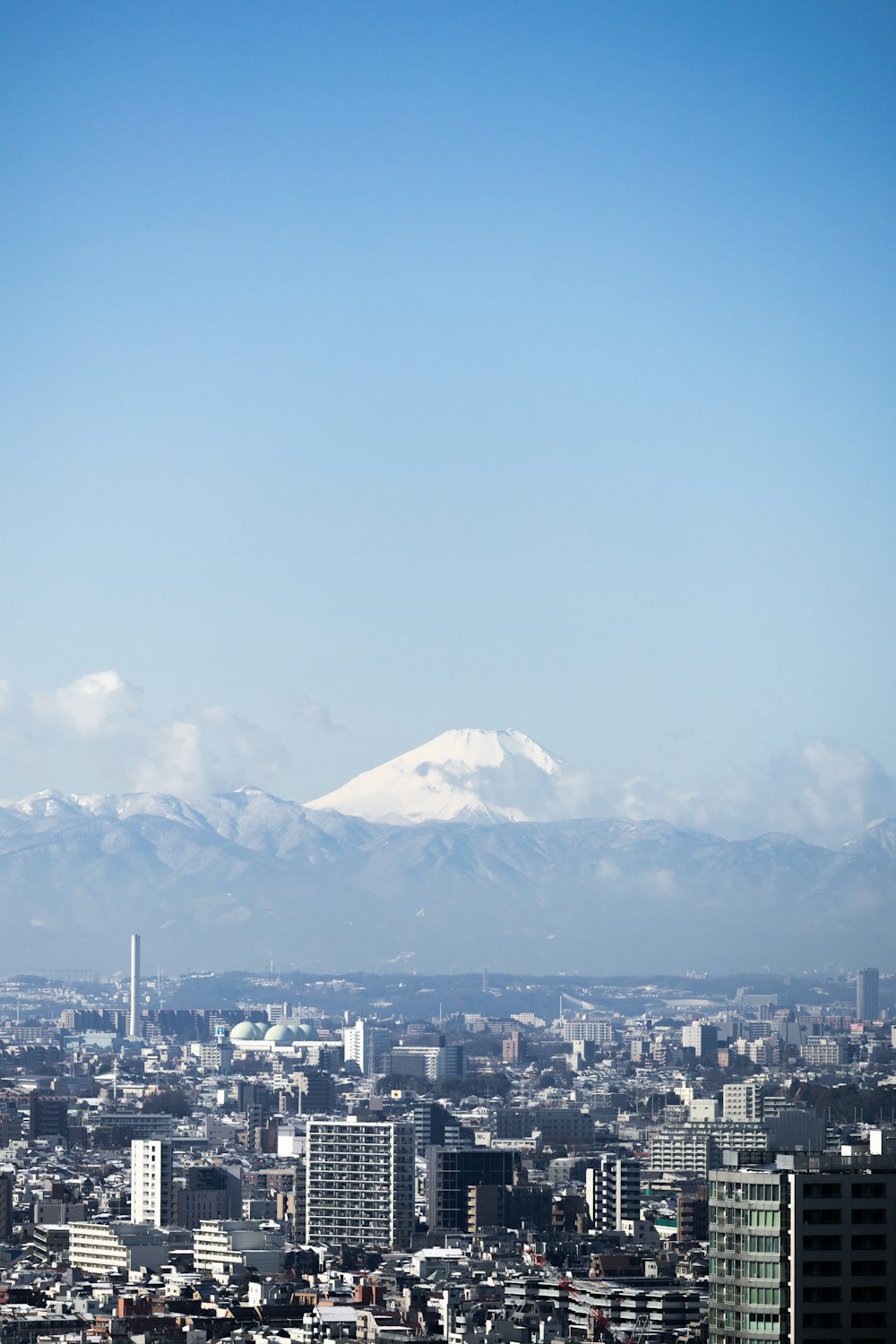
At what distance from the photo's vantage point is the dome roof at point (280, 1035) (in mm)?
82000

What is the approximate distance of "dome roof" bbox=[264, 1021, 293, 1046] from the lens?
82.0m

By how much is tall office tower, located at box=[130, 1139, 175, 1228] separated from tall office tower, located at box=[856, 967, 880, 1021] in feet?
124

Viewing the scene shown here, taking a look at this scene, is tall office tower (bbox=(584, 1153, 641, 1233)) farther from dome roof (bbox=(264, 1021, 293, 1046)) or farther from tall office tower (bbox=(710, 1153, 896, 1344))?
dome roof (bbox=(264, 1021, 293, 1046))

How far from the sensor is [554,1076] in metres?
67.0

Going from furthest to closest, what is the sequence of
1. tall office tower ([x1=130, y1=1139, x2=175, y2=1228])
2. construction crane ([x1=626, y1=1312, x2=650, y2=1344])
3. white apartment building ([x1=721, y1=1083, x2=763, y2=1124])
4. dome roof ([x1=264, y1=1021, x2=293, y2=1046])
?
dome roof ([x1=264, y1=1021, x2=293, y2=1046]) < white apartment building ([x1=721, y1=1083, x2=763, y2=1124]) < tall office tower ([x1=130, y1=1139, x2=175, y2=1228]) < construction crane ([x1=626, y1=1312, x2=650, y2=1344])

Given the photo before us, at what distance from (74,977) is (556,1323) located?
337 ft

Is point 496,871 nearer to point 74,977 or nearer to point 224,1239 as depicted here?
point 74,977

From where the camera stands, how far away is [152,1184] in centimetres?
3638

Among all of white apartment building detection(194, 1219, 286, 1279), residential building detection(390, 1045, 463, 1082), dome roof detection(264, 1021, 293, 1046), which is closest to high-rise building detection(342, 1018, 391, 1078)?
residential building detection(390, 1045, 463, 1082)

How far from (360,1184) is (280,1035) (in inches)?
1840

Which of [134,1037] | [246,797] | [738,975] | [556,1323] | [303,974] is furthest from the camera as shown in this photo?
[246,797]

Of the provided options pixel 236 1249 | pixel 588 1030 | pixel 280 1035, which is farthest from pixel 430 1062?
pixel 236 1249

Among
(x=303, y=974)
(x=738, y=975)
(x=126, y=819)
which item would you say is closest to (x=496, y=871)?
(x=126, y=819)

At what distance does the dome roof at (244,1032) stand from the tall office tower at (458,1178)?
47.7 m
